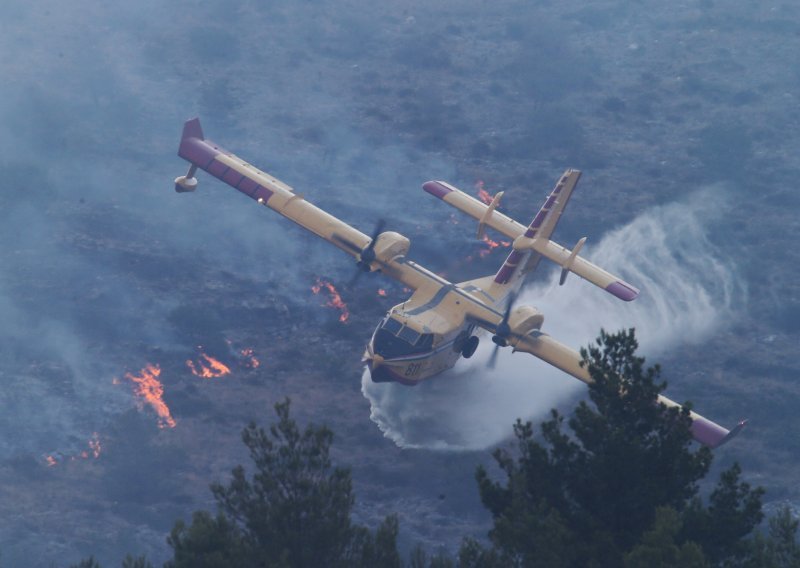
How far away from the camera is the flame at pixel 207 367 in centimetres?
6531

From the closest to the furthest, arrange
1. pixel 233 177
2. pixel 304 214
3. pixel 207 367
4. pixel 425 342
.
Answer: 1. pixel 425 342
2. pixel 304 214
3. pixel 233 177
4. pixel 207 367

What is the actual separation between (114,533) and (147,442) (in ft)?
20.5

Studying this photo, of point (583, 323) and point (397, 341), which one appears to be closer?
point (397, 341)

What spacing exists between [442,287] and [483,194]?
81.2 ft

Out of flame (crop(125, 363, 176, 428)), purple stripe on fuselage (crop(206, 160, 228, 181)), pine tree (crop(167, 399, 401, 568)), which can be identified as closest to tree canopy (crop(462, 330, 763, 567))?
pine tree (crop(167, 399, 401, 568))

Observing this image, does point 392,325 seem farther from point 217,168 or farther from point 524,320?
point 217,168

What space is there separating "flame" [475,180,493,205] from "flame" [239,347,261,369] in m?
22.4

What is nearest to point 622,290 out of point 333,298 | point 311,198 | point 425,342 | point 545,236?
point 545,236

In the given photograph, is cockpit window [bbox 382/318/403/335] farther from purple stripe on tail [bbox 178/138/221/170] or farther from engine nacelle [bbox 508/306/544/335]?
purple stripe on tail [bbox 178/138/221/170]

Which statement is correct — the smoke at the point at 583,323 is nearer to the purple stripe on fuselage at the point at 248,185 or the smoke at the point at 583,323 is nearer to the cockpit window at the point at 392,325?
the cockpit window at the point at 392,325

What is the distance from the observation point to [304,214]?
6175 centimetres

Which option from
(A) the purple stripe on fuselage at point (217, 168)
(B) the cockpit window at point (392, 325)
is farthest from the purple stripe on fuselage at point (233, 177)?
(B) the cockpit window at point (392, 325)

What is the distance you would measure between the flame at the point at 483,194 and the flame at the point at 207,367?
24435 mm

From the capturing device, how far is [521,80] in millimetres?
98312
